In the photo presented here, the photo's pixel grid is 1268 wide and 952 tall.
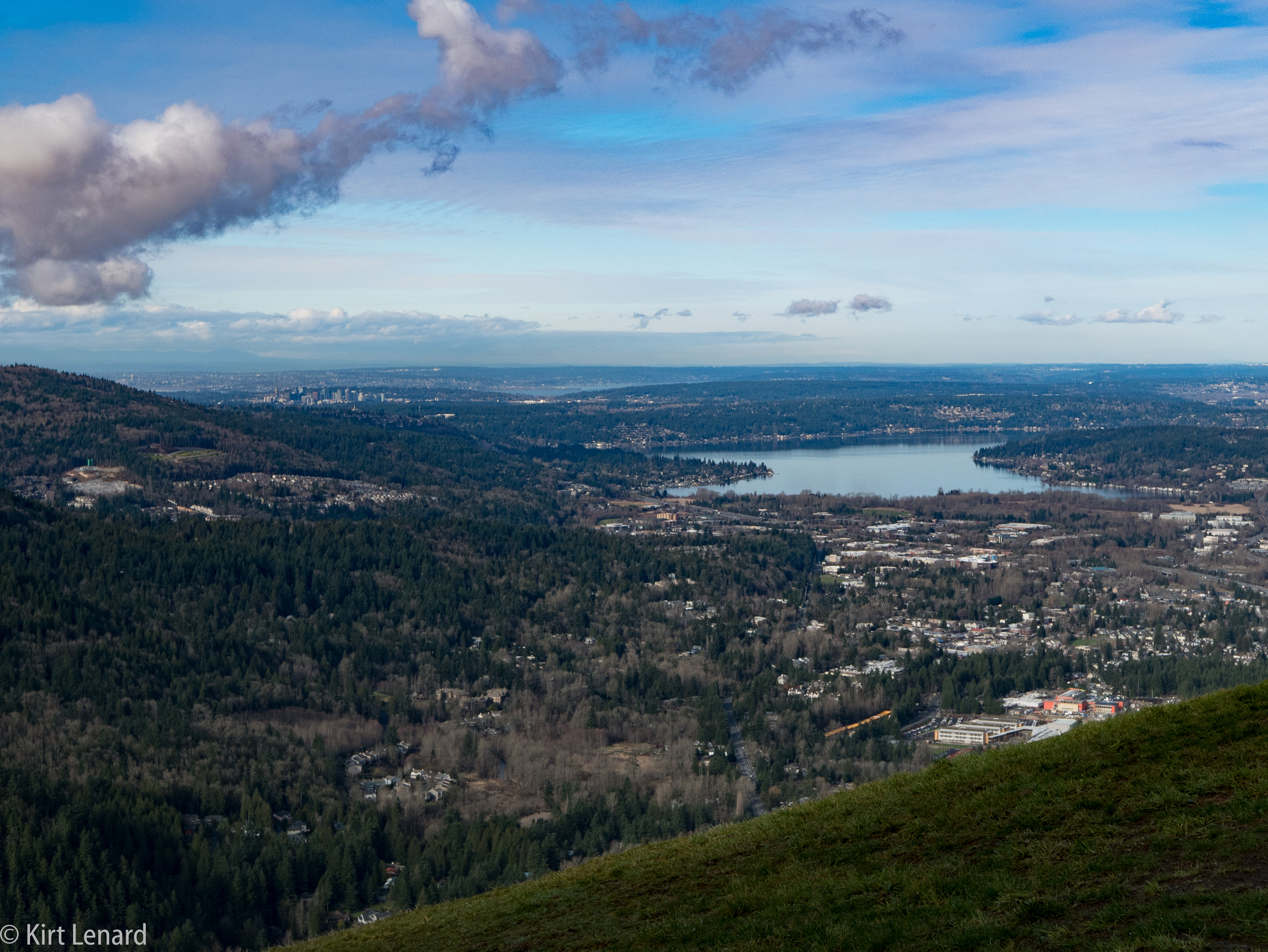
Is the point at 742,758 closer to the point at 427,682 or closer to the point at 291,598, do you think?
the point at 427,682

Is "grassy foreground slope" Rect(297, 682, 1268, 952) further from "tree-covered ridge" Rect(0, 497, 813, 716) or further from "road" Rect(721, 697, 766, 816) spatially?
"tree-covered ridge" Rect(0, 497, 813, 716)

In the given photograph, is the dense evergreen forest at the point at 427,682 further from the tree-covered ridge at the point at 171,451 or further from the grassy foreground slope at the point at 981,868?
the grassy foreground slope at the point at 981,868

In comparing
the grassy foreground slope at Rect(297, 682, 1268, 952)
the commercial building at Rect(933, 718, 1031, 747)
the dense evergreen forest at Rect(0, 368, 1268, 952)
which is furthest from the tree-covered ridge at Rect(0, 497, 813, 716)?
the grassy foreground slope at Rect(297, 682, 1268, 952)

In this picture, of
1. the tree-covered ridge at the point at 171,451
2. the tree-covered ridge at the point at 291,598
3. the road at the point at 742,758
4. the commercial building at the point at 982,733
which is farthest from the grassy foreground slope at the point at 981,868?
the tree-covered ridge at the point at 171,451

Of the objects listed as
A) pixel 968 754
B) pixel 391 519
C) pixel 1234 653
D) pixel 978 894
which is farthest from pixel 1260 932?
pixel 391 519

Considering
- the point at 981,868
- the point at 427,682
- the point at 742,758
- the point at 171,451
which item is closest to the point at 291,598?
the point at 427,682
